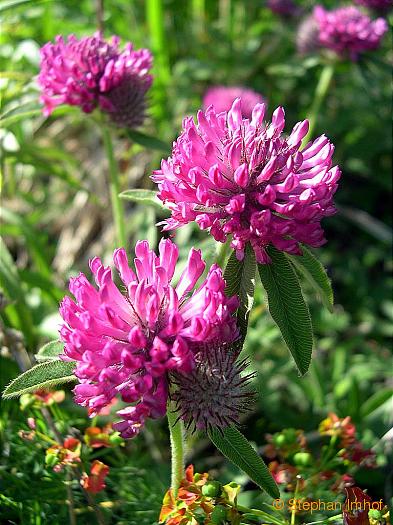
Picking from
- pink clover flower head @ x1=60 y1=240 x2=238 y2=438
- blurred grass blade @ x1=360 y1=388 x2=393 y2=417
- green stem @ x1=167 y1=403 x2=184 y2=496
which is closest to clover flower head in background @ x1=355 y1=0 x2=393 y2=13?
blurred grass blade @ x1=360 y1=388 x2=393 y2=417

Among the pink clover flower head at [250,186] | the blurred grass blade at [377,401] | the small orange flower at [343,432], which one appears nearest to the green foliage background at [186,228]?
the blurred grass blade at [377,401]

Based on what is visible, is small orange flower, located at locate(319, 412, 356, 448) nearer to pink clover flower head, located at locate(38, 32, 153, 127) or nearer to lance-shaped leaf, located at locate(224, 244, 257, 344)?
lance-shaped leaf, located at locate(224, 244, 257, 344)

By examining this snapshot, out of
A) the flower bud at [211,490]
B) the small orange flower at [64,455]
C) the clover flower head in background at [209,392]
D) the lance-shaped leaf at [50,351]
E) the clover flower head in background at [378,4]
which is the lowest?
the flower bud at [211,490]

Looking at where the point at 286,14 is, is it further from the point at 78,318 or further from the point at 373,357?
the point at 78,318

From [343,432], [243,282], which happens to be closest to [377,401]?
[343,432]

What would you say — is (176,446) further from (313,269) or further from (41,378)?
(313,269)

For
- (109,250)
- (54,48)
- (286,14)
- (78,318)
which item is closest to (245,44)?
(286,14)

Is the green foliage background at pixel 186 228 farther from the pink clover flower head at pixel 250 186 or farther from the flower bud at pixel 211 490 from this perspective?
the pink clover flower head at pixel 250 186
